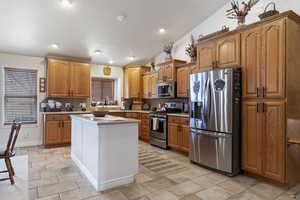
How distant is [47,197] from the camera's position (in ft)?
7.72

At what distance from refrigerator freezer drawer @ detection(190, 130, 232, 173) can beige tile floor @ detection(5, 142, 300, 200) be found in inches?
6.2

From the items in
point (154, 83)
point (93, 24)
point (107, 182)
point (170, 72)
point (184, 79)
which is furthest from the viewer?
point (154, 83)

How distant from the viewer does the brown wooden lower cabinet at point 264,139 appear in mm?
2570

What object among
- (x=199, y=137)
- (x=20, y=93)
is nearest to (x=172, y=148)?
(x=199, y=137)

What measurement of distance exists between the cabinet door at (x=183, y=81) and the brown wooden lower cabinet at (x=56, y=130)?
317cm

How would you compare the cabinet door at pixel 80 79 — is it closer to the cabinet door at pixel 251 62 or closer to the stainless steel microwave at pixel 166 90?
the stainless steel microwave at pixel 166 90

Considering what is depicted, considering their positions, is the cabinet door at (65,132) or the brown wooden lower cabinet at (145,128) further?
the brown wooden lower cabinet at (145,128)

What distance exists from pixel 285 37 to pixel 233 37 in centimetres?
79

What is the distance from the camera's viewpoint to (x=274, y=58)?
2637 mm

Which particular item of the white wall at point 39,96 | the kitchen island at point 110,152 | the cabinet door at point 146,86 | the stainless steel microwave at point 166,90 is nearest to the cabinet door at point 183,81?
the stainless steel microwave at point 166,90

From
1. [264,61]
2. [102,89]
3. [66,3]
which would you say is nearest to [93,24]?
[66,3]

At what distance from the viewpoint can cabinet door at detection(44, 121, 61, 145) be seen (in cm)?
476

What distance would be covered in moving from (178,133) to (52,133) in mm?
3293

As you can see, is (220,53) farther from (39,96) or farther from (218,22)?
(39,96)
